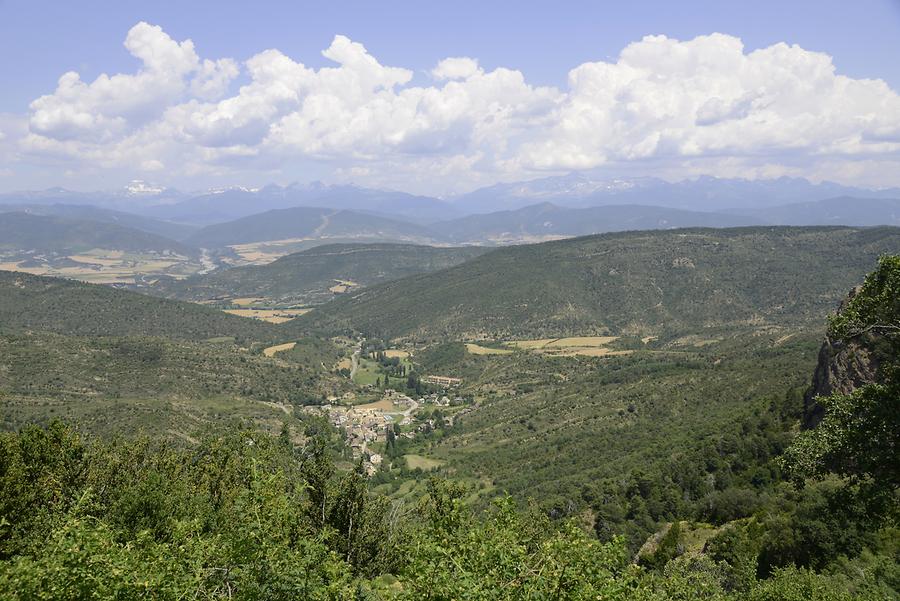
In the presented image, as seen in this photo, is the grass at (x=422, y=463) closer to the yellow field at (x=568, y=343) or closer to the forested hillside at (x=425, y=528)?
the forested hillside at (x=425, y=528)

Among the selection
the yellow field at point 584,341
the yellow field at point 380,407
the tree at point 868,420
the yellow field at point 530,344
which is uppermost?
the tree at point 868,420

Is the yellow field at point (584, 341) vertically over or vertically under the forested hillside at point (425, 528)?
under

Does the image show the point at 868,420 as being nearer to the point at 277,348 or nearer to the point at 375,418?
the point at 375,418

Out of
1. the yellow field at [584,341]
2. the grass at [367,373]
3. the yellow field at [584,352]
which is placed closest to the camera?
the grass at [367,373]

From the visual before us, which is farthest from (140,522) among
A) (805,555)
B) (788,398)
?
(788,398)

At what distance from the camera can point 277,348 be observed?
600ft

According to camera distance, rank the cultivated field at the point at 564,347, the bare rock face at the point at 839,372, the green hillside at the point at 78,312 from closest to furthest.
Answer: the bare rock face at the point at 839,372
the green hillside at the point at 78,312
the cultivated field at the point at 564,347

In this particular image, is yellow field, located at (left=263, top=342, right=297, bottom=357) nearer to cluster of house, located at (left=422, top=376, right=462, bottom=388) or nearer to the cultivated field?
cluster of house, located at (left=422, top=376, right=462, bottom=388)

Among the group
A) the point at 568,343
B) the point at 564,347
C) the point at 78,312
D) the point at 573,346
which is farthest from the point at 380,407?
the point at 78,312

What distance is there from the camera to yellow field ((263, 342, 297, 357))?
171 m

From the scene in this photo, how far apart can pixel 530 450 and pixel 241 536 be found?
287 ft

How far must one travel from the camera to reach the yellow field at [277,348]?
561 feet

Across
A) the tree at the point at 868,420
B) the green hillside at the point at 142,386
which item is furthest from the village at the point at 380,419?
the tree at the point at 868,420

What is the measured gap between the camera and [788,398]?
67.1 metres
